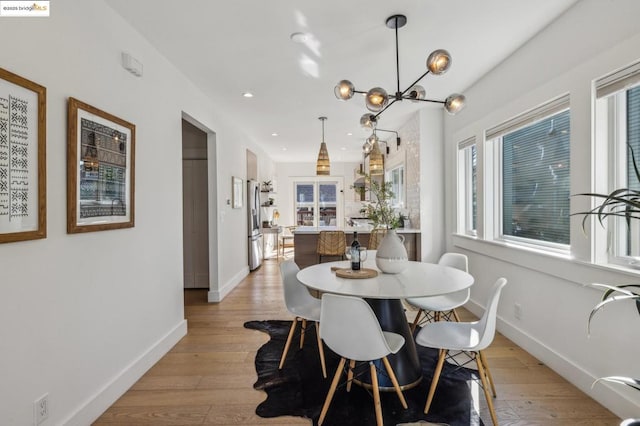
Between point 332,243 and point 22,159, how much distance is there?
3340mm

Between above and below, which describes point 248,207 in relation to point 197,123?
below

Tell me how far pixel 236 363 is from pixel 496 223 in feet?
9.53

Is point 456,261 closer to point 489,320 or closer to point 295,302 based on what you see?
point 489,320

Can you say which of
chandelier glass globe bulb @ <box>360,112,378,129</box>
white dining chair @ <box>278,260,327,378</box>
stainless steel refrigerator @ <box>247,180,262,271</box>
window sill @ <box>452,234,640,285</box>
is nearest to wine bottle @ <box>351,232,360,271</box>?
white dining chair @ <box>278,260,327,378</box>

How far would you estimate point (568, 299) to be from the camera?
242 centimetres

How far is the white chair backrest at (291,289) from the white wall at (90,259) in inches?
43.3

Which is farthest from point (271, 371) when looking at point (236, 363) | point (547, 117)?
point (547, 117)

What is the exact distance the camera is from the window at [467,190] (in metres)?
4.09

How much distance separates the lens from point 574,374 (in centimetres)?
233

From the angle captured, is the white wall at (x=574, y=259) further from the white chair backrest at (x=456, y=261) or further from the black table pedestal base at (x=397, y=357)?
the black table pedestal base at (x=397, y=357)

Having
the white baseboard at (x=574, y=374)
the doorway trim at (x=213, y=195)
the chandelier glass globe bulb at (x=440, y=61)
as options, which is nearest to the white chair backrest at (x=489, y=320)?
the white baseboard at (x=574, y=374)

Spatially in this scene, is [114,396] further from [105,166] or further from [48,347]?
[105,166]

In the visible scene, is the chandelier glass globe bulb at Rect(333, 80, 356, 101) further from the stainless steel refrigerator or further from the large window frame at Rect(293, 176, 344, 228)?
the large window frame at Rect(293, 176, 344, 228)

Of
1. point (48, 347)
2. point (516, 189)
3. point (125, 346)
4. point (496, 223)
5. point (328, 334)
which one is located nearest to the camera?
point (48, 347)
